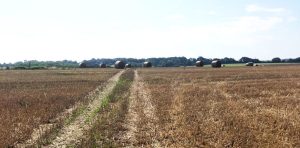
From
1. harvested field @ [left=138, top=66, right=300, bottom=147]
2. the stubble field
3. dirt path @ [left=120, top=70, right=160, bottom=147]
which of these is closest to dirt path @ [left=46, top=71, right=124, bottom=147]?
the stubble field

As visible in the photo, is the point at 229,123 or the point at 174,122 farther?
the point at 174,122

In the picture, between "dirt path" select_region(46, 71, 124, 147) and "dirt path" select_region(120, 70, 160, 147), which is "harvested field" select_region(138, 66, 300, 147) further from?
"dirt path" select_region(46, 71, 124, 147)

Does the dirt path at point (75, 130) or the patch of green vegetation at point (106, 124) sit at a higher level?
the patch of green vegetation at point (106, 124)

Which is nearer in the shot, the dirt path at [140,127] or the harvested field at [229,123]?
the harvested field at [229,123]

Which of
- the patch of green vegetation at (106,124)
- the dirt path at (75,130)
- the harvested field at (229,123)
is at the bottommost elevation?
the dirt path at (75,130)

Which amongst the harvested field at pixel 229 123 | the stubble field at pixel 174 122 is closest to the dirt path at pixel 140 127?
the stubble field at pixel 174 122

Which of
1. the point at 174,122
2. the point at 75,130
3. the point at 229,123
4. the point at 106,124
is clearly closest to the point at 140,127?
the point at 174,122

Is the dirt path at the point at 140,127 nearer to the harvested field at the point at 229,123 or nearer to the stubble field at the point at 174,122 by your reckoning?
the stubble field at the point at 174,122

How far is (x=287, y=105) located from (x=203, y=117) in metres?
4.96

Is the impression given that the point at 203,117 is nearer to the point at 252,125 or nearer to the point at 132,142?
the point at 252,125

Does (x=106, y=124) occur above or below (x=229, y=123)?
below

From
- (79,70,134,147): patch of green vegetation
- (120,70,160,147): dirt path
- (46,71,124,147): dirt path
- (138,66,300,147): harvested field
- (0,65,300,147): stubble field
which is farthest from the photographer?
(46,71,124,147): dirt path

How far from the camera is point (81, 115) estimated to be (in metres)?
20.0

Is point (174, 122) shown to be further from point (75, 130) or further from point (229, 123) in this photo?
point (75, 130)
